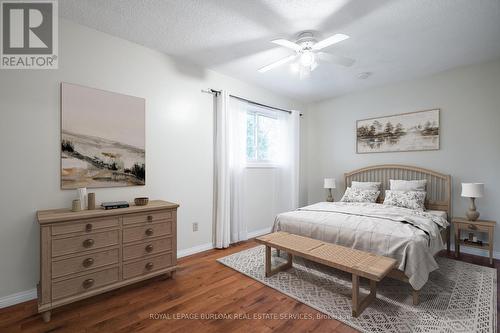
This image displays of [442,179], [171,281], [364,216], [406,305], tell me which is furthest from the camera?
[442,179]

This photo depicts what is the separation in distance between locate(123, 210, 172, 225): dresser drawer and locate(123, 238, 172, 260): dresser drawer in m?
0.23

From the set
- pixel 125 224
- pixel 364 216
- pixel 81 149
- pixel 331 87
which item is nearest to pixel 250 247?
pixel 364 216

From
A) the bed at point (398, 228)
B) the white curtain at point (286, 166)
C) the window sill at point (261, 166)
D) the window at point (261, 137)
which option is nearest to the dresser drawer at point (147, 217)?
the bed at point (398, 228)

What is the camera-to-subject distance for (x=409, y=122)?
12.4ft

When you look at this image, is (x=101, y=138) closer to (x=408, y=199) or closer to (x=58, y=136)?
(x=58, y=136)

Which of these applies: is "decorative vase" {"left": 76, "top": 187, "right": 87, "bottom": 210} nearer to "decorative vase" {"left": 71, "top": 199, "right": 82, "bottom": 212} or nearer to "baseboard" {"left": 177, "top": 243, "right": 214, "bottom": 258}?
"decorative vase" {"left": 71, "top": 199, "right": 82, "bottom": 212}

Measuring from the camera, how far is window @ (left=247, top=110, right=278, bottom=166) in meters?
4.12

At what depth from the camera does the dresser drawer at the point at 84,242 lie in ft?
6.17

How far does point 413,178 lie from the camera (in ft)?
12.3

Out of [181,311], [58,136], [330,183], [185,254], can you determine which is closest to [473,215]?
[330,183]

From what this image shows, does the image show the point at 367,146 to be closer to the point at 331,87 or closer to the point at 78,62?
the point at 331,87

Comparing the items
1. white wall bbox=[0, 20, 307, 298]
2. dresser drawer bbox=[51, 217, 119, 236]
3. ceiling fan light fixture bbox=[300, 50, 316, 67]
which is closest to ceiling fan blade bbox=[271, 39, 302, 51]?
ceiling fan light fixture bbox=[300, 50, 316, 67]

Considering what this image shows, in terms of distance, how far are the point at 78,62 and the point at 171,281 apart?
7.96 ft

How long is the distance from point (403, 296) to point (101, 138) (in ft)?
10.9
